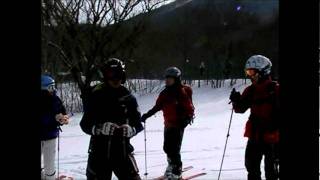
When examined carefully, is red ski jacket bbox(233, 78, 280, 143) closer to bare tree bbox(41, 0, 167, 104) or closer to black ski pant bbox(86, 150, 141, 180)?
black ski pant bbox(86, 150, 141, 180)

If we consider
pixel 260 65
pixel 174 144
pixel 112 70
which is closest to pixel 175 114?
pixel 174 144

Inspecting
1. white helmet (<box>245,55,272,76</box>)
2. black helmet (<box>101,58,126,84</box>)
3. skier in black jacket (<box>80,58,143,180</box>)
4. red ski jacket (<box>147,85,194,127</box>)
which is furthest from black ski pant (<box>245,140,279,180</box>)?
black helmet (<box>101,58,126,84</box>)

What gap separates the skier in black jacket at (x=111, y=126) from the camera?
4.95m

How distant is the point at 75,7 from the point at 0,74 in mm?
20356

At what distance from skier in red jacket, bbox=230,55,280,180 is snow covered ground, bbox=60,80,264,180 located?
6.81 feet

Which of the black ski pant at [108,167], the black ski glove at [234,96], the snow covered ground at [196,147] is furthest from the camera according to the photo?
the snow covered ground at [196,147]

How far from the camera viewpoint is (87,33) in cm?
2294

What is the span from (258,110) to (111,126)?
1976mm

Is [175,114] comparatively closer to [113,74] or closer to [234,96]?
[234,96]

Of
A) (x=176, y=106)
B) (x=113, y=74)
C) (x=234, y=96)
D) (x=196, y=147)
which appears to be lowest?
(x=196, y=147)

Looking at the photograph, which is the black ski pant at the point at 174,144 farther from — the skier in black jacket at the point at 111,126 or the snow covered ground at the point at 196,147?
the skier in black jacket at the point at 111,126


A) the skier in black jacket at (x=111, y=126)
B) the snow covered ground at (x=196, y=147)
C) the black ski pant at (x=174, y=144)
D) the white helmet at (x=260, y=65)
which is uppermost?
the white helmet at (x=260, y=65)

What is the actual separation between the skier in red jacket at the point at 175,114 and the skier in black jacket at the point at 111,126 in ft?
8.59

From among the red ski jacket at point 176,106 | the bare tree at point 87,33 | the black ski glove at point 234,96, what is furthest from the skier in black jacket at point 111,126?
the bare tree at point 87,33
